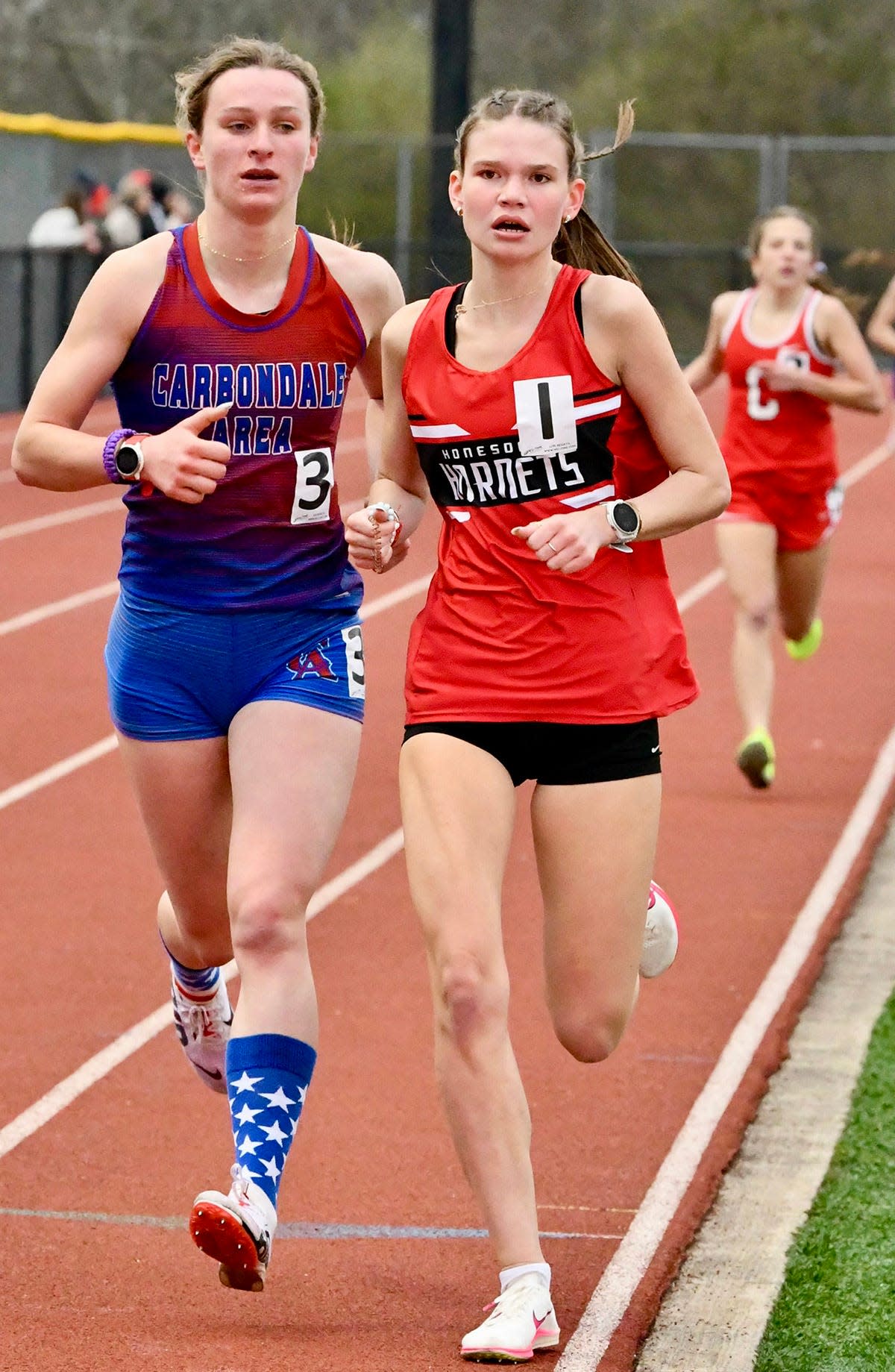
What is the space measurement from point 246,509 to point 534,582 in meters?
0.58

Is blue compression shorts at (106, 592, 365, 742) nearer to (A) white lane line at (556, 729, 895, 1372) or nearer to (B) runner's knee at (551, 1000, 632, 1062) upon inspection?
(B) runner's knee at (551, 1000, 632, 1062)

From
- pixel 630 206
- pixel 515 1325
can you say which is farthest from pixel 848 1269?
pixel 630 206

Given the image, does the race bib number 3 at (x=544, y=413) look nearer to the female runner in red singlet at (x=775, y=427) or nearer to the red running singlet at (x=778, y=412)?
the female runner in red singlet at (x=775, y=427)

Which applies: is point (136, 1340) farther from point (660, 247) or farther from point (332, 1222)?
point (660, 247)

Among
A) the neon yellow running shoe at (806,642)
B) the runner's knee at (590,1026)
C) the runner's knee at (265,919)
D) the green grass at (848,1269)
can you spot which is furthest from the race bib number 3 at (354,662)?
the neon yellow running shoe at (806,642)

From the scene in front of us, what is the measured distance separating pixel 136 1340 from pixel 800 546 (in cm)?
543

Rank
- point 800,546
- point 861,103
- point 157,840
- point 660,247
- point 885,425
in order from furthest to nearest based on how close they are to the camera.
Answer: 1. point 861,103
2. point 660,247
3. point 885,425
4. point 800,546
5. point 157,840

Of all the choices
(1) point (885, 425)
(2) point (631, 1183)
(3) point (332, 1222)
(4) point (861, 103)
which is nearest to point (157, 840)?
(3) point (332, 1222)

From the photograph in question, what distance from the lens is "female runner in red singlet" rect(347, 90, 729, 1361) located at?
3.94 metres

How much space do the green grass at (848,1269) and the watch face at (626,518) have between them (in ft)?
4.90

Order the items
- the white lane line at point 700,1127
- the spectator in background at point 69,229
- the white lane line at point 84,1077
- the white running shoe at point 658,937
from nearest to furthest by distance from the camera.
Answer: the white lane line at point 700,1127
the white running shoe at point 658,937
the white lane line at point 84,1077
the spectator in background at point 69,229

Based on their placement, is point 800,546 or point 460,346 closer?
point 460,346

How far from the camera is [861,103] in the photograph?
4275 centimetres

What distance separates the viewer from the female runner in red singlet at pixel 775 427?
8688 millimetres
